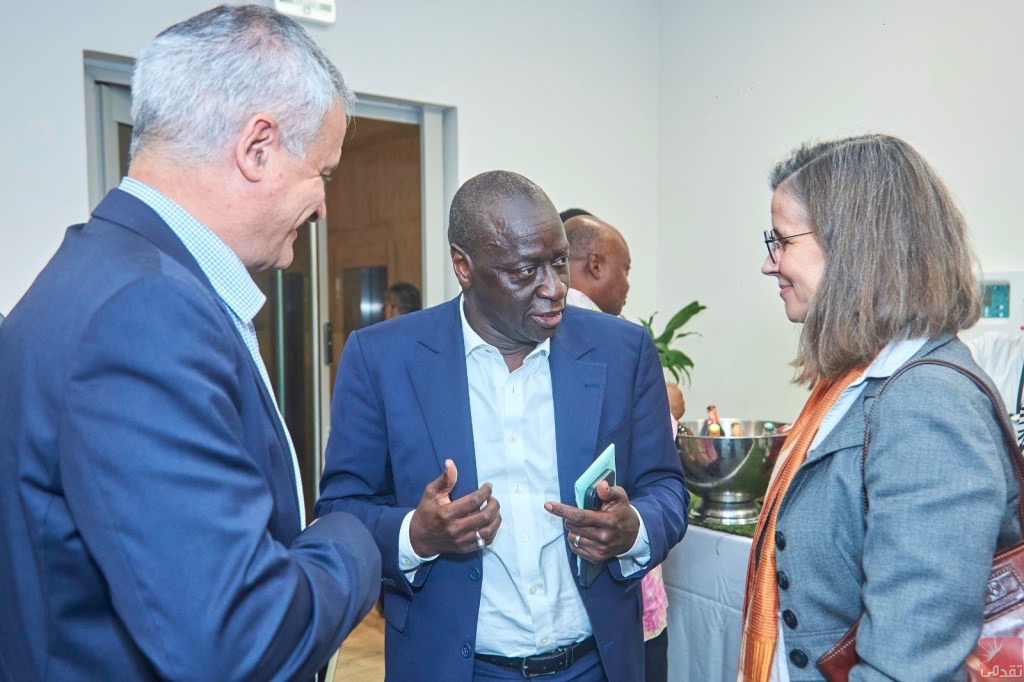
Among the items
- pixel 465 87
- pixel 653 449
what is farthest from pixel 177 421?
pixel 465 87

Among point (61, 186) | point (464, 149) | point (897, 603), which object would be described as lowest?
point (897, 603)

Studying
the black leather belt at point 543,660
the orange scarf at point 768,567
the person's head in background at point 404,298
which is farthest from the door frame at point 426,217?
the orange scarf at point 768,567

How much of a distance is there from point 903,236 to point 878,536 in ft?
1.40

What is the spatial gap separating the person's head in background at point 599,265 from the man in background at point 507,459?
2.88 feet

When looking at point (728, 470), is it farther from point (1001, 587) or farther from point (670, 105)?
point (670, 105)

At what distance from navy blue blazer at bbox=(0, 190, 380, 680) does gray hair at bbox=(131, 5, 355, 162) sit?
0.39 feet

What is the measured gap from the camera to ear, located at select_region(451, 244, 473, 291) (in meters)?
1.70

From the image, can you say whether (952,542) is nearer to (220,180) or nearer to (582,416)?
(582,416)

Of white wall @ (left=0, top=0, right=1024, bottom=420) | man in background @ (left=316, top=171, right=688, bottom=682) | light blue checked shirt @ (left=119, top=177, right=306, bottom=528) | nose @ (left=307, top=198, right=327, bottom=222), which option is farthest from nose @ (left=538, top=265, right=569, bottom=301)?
white wall @ (left=0, top=0, right=1024, bottom=420)

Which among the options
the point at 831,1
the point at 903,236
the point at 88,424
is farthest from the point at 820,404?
the point at 831,1

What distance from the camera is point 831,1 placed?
3.64 metres

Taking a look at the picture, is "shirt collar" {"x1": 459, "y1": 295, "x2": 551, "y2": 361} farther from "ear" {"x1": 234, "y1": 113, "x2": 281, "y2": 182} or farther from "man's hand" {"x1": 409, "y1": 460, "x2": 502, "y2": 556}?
"ear" {"x1": 234, "y1": 113, "x2": 281, "y2": 182}

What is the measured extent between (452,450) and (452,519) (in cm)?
20

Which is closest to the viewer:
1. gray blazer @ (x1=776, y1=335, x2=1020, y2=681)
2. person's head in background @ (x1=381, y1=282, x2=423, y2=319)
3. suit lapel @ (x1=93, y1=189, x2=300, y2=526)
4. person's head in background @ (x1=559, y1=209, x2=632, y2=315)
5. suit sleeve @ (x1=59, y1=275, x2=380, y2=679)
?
suit sleeve @ (x1=59, y1=275, x2=380, y2=679)
